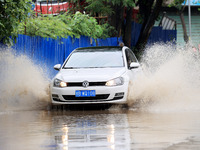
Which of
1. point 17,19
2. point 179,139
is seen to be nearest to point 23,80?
point 17,19

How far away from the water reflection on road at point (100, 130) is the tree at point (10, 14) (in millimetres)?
2748

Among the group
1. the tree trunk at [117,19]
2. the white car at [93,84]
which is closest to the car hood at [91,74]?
the white car at [93,84]

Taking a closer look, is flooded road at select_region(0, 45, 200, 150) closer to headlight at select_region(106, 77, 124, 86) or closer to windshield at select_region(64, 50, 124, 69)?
headlight at select_region(106, 77, 124, 86)

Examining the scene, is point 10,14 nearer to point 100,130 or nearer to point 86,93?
point 86,93

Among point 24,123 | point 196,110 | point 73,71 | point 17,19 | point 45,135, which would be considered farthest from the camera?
point 17,19

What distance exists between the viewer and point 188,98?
14.3 metres

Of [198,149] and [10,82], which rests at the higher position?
[198,149]

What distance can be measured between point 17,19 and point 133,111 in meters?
4.11

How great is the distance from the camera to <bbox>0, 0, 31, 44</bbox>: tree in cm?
1370

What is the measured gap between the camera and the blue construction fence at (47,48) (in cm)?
1700

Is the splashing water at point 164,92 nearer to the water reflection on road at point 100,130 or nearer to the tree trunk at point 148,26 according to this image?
the water reflection on road at point 100,130

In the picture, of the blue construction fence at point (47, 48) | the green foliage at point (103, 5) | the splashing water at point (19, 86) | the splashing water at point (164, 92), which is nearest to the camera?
the splashing water at point (164, 92)

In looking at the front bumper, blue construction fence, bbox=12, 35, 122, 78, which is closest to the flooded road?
the front bumper

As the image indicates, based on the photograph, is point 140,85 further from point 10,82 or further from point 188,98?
point 10,82
